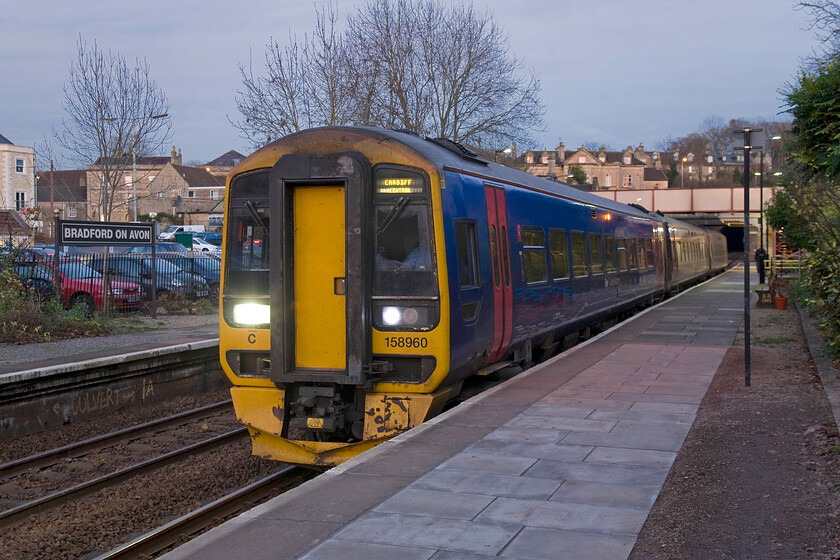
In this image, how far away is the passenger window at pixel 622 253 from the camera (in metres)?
18.2

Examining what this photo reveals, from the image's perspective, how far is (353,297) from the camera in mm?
7848

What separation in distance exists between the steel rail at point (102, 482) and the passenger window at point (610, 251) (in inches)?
346

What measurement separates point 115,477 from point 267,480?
1.67 m

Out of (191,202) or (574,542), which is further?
(191,202)

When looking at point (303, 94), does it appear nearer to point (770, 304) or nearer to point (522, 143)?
point (522, 143)

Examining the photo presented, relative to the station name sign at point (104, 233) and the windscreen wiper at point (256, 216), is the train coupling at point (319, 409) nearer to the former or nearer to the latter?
the windscreen wiper at point (256, 216)

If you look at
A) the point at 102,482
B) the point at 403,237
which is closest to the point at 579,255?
the point at 403,237

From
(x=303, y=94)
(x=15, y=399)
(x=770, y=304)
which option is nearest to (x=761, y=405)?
(x=15, y=399)

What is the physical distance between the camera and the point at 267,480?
8.28m

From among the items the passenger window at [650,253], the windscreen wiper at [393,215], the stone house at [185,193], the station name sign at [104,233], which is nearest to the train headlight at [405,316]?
the windscreen wiper at [393,215]

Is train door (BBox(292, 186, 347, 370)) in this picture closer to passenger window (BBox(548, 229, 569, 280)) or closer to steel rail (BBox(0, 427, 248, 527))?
steel rail (BBox(0, 427, 248, 527))

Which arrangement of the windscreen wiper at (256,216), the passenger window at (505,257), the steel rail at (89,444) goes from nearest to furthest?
1. the windscreen wiper at (256,216)
2. the steel rail at (89,444)
3. the passenger window at (505,257)

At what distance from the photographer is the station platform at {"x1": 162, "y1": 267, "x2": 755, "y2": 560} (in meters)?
4.98

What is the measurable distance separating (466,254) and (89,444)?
5.10 m
